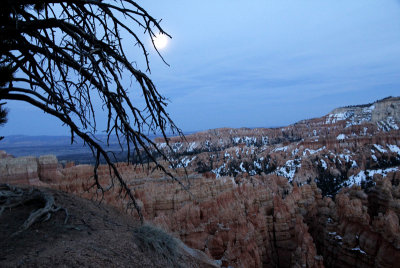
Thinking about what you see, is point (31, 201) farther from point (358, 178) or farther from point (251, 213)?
Answer: point (358, 178)

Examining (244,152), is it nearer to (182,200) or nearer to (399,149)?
(399,149)

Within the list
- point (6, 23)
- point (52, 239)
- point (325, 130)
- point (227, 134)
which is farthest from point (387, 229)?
point (227, 134)

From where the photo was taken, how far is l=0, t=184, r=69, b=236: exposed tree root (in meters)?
4.52

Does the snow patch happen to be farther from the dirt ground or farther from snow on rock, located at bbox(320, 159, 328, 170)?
the dirt ground

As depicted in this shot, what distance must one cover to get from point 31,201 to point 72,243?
216 cm

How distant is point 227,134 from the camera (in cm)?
11869

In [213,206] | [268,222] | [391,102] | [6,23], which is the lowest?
[268,222]

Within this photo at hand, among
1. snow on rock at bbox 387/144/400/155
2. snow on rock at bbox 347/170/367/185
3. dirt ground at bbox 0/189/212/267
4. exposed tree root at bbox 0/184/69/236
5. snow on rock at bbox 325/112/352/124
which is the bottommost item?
snow on rock at bbox 347/170/367/185

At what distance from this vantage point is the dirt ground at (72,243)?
3.48 meters

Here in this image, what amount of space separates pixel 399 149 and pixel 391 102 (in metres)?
51.8

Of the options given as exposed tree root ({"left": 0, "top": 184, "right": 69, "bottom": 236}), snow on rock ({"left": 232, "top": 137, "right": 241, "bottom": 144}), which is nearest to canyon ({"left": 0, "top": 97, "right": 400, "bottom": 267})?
exposed tree root ({"left": 0, "top": 184, "right": 69, "bottom": 236})

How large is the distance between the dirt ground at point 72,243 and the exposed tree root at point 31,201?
8 centimetres

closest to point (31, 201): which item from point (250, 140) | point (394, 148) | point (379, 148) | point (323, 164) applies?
point (323, 164)

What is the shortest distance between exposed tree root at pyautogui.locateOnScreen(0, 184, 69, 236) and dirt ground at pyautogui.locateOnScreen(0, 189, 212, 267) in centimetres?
8
